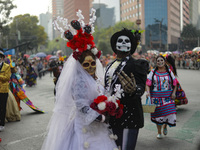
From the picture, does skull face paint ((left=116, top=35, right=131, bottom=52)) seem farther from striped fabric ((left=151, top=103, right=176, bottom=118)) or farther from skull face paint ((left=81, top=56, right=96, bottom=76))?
striped fabric ((left=151, top=103, right=176, bottom=118))

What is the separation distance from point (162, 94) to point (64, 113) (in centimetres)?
291

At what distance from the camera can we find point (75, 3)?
3883 inches

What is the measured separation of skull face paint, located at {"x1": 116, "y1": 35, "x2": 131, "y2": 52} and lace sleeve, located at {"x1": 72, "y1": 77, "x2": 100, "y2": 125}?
642 millimetres

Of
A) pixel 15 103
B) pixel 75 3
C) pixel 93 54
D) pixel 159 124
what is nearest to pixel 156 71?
pixel 159 124

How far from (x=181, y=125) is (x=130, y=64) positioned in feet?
13.3

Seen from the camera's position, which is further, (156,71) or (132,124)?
(156,71)

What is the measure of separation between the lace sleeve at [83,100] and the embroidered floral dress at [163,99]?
2.75m

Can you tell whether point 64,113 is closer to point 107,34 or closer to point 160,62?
point 160,62

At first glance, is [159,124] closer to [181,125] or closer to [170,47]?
[181,125]

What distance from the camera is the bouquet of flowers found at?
2980mm

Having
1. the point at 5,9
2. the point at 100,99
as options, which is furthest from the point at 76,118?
the point at 5,9

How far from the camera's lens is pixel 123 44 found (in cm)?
337

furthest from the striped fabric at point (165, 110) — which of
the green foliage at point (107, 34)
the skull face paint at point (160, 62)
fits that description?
the green foliage at point (107, 34)

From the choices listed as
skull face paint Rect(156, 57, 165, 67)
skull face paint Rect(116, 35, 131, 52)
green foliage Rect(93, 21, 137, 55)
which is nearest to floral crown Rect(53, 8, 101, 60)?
skull face paint Rect(116, 35, 131, 52)
